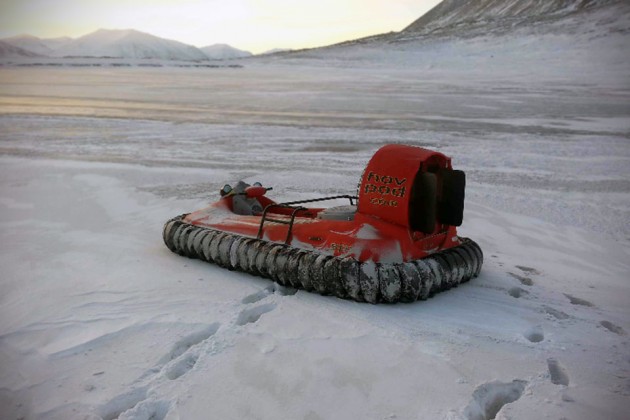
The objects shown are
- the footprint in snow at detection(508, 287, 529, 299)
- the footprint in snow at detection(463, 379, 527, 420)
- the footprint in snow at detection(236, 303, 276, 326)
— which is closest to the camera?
the footprint in snow at detection(463, 379, 527, 420)

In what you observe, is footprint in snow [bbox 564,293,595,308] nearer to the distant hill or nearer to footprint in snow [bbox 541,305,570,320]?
footprint in snow [bbox 541,305,570,320]

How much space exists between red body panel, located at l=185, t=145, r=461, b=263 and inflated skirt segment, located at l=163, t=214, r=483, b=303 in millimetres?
66

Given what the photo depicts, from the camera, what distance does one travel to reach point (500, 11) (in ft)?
345

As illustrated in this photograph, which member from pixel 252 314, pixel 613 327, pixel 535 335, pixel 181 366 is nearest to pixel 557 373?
pixel 535 335

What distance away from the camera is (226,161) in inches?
338

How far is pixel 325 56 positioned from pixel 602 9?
1250 inches

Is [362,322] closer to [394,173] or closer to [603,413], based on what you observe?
[394,173]

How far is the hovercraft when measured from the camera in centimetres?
354

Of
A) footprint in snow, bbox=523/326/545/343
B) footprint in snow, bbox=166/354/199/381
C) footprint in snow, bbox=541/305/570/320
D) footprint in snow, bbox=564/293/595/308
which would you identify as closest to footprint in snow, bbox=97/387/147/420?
footprint in snow, bbox=166/354/199/381

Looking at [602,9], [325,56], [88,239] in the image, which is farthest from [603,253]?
[602,9]

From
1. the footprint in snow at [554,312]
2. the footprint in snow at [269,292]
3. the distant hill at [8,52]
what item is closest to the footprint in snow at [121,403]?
the footprint in snow at [269,292]

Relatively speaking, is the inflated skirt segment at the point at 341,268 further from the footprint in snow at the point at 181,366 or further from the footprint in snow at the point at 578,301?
the footprint in snow at the point at 181,366

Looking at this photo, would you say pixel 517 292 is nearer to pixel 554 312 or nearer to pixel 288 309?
pixel 554 312

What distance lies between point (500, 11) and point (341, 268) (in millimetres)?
112920
